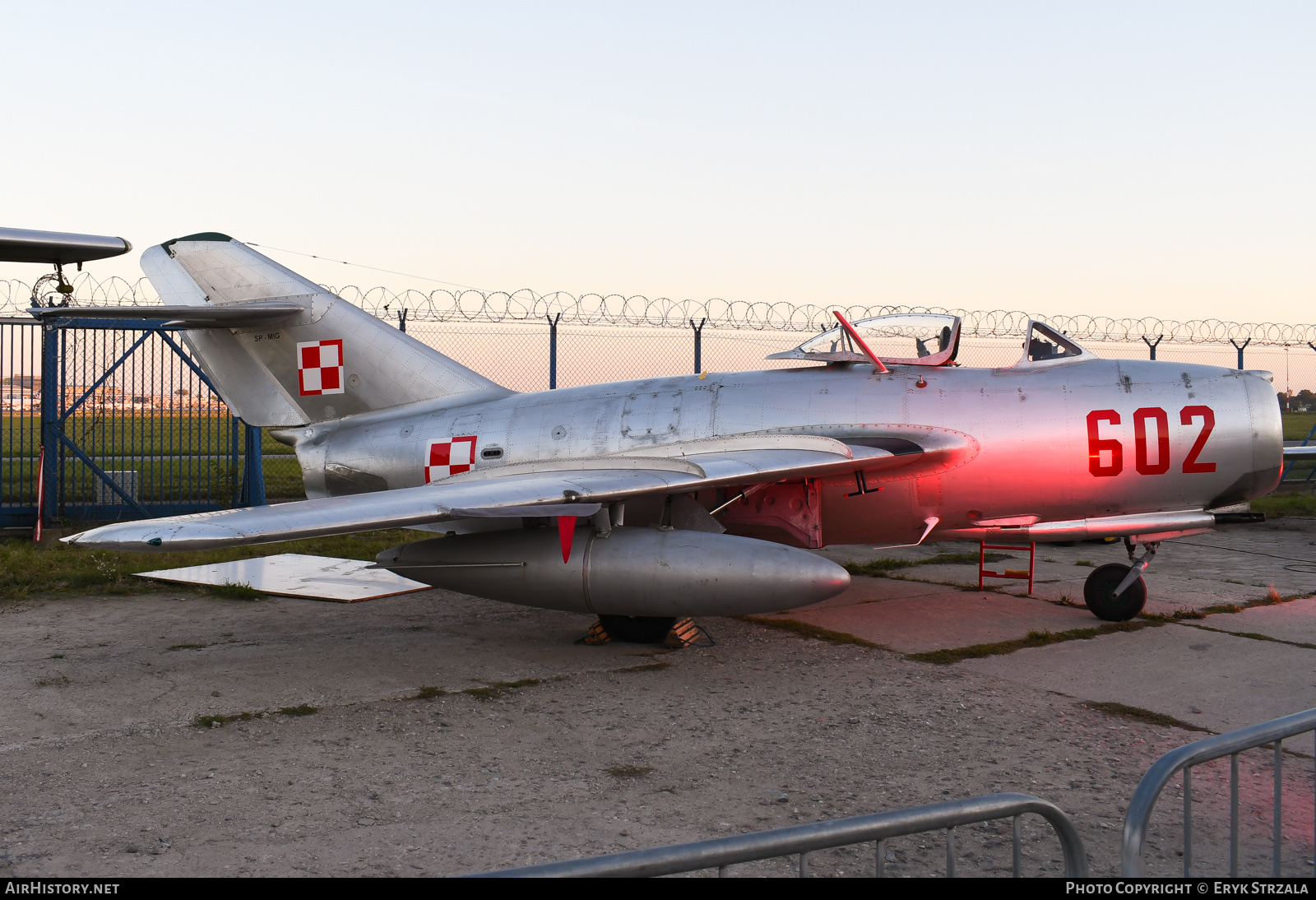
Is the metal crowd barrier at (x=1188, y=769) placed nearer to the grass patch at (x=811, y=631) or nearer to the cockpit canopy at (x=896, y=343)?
the grass patch at (x=811, y=631)

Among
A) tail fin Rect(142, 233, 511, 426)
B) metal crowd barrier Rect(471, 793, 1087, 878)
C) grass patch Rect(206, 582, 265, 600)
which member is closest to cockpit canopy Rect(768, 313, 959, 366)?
tail fin Rect(142, 233, 511, 426)

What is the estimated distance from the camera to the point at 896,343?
8.89 meters

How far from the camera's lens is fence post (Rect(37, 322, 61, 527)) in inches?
516

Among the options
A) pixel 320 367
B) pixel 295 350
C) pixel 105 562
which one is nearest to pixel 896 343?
pixel 320 367

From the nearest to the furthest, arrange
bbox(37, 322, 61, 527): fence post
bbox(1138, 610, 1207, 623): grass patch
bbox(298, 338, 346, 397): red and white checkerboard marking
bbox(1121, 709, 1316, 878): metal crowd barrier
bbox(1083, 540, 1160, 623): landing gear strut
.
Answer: bbox(1121, 709, 1316, 878): metal crowd barrier < bbox(1083, 540, 1160, 623): landing gear strut < bbox(1138, 610, 1207, 623): grass patch < bbox(298, 338, 346, 397): red and white checkerboard marking < bbox(37, 322, 61, 527): fence post

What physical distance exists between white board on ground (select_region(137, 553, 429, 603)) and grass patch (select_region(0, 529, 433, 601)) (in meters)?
0.27

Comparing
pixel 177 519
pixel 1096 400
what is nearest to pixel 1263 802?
pixel 1096 400

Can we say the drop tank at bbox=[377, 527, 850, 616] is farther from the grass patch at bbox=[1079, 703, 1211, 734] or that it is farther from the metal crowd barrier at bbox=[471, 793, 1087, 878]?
the metal crowd barrier at bbox=[471, 793, 1087, 878]

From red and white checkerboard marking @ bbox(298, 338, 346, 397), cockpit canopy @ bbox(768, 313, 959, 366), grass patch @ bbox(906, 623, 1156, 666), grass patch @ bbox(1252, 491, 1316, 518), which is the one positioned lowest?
grass patch @ bbox(1252, 491, 1316, 518)

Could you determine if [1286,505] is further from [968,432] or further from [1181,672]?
[1181,672]

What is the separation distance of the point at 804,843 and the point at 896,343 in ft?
23.3

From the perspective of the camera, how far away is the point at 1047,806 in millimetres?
2631
